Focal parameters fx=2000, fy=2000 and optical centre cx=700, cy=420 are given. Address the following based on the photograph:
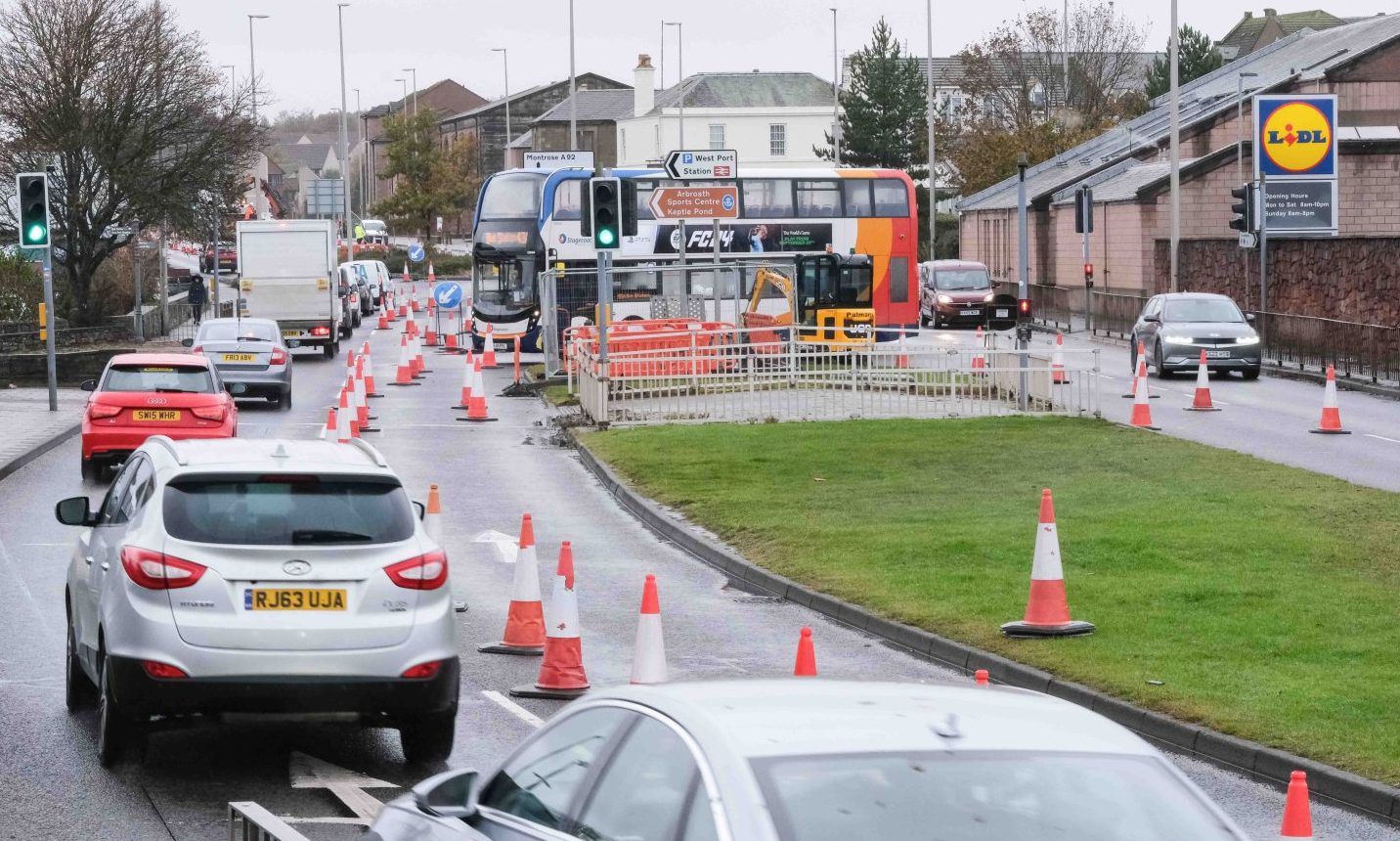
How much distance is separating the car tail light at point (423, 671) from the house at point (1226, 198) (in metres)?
34.0

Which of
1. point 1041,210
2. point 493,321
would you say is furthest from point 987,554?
point 1041,210

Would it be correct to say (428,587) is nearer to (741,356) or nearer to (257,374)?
(741,356)

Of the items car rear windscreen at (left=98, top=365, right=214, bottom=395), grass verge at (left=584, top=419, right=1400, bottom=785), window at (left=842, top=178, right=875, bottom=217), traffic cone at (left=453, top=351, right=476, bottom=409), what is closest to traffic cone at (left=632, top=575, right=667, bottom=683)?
grass verge at (left=584, top=419, right=1400, bottom=785)

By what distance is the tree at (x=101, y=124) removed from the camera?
47.5 m

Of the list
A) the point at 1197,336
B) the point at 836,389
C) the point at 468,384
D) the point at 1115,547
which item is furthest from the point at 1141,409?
the point at 1115,547

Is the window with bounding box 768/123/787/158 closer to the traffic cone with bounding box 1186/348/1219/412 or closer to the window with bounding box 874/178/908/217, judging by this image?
the window with bounding box 874/178/908/217

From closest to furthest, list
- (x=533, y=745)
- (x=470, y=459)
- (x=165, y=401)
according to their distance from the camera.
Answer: (x=533, y=745) → (x=165, y=401) → (x=470, y=459)

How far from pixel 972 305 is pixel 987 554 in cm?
4244

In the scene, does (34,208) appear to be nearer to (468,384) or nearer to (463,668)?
(468,384)

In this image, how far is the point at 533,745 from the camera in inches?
202

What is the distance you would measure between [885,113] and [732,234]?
58.6 meters

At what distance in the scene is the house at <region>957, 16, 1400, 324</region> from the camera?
4297 centimetres

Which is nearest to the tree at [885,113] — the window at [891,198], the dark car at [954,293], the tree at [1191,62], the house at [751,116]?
the house at [751,116]

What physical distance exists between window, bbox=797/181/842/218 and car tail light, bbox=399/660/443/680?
38.2 meters
